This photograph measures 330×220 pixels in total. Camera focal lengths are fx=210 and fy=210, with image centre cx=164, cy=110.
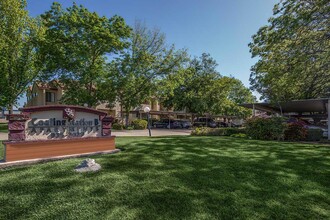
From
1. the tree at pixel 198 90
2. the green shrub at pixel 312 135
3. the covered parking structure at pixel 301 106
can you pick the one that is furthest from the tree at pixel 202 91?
the green shrub at pixel 312 135

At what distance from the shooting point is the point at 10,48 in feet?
67.4

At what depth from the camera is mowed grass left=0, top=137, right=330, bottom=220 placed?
122 inches

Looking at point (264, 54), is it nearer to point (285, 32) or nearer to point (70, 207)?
point (285, 32)

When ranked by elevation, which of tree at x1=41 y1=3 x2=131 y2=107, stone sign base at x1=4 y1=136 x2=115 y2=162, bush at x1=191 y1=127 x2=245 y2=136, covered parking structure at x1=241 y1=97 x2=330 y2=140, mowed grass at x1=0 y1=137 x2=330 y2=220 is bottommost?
mowed grass at x1=0 y1=137 x2=330 y2=220

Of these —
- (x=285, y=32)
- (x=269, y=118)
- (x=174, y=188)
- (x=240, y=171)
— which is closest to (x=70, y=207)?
(x=174, y=188)

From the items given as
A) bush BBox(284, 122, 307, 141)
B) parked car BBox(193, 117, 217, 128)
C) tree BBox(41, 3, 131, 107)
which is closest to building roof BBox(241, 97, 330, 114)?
bush BBox(284, 122, 307, 141)

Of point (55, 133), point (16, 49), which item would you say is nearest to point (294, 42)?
point (55, 133)

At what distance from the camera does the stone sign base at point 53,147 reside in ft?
16.4

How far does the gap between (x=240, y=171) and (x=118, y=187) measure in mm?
2969

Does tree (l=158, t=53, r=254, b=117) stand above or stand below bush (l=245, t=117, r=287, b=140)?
above

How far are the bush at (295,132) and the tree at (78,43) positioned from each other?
589 inches

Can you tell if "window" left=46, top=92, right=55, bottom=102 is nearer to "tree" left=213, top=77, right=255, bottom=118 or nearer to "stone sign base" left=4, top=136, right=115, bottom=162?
"tree" left=213, top=77, right=255, bottom=118

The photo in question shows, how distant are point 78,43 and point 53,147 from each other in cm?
1423

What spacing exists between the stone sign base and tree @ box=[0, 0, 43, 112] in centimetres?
1766
